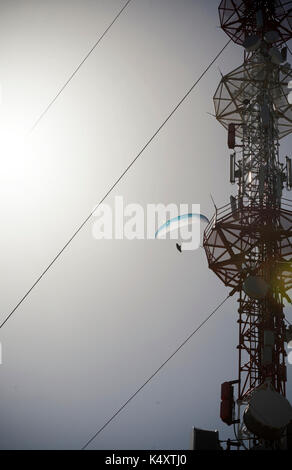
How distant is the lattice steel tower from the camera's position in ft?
73.6

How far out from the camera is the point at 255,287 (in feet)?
74.9

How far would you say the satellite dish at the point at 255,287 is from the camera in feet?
74.6

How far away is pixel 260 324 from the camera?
937 inches

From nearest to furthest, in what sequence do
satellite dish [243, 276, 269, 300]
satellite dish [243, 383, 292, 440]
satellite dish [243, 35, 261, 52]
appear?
satellite dish [243, 383, 292, 440], satellite dish [243, 276, 269, 300], satellite dish [243, 35, 261, 52]

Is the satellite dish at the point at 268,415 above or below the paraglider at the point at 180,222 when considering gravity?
below

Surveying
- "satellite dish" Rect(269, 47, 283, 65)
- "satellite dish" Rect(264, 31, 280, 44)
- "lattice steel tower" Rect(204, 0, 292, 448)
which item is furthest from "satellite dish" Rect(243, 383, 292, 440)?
"satellite dish" Rect(264, 31, 280, 44)

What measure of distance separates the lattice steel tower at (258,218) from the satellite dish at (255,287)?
43 millimetres

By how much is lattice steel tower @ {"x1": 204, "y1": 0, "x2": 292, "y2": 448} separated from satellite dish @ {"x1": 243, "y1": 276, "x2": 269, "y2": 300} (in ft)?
0.14

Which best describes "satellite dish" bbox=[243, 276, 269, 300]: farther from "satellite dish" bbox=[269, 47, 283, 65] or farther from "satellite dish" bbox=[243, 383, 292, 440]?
"satellite dish" bbox=[269, 47, 283, 65]

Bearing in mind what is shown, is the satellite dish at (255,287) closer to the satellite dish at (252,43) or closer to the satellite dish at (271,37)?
the satellite dish at (252,43)

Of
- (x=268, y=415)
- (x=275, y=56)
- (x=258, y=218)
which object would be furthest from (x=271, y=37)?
(x=268, y=415)

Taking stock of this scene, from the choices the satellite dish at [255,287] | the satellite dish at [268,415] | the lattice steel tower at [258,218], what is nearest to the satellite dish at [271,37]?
the lattice steel tower at [258,218]

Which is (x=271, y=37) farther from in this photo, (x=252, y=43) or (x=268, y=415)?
(x=268, y=415)
